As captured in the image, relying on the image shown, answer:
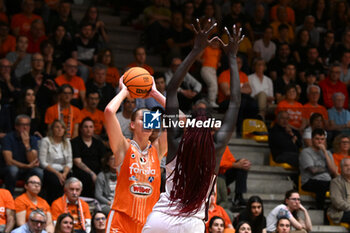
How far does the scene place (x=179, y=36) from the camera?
533 inches

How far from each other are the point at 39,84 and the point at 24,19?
195 centimetres

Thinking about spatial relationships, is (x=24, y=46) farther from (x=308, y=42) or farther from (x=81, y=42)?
(x=308, y=42)

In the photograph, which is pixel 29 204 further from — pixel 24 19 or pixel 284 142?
pixel 284 142

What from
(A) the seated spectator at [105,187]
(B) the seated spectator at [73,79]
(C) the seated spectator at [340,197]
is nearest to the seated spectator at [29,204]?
(A) the seated spectator at [105,187]

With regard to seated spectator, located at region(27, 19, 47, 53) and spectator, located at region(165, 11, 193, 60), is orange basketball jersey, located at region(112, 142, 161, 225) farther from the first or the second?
spectator, located at region(165, 11, 193, 60)

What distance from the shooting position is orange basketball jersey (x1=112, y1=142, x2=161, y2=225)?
19.5ft

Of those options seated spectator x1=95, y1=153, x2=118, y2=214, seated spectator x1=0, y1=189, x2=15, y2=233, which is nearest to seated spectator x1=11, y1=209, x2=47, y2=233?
seated spectator x1=0, y1=189, x2=15, y2=233

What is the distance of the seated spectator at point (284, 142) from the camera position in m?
12.0

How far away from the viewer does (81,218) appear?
9656mm

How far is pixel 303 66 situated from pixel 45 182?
665cm

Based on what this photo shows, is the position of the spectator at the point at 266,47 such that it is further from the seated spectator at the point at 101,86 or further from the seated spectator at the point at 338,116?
the seated spectator at the point at 101,86

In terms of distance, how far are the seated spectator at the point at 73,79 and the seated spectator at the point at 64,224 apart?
3.13 meters

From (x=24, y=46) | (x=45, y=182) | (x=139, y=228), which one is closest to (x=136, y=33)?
(x=24, y=46)

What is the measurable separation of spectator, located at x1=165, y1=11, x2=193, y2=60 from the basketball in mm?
7845
